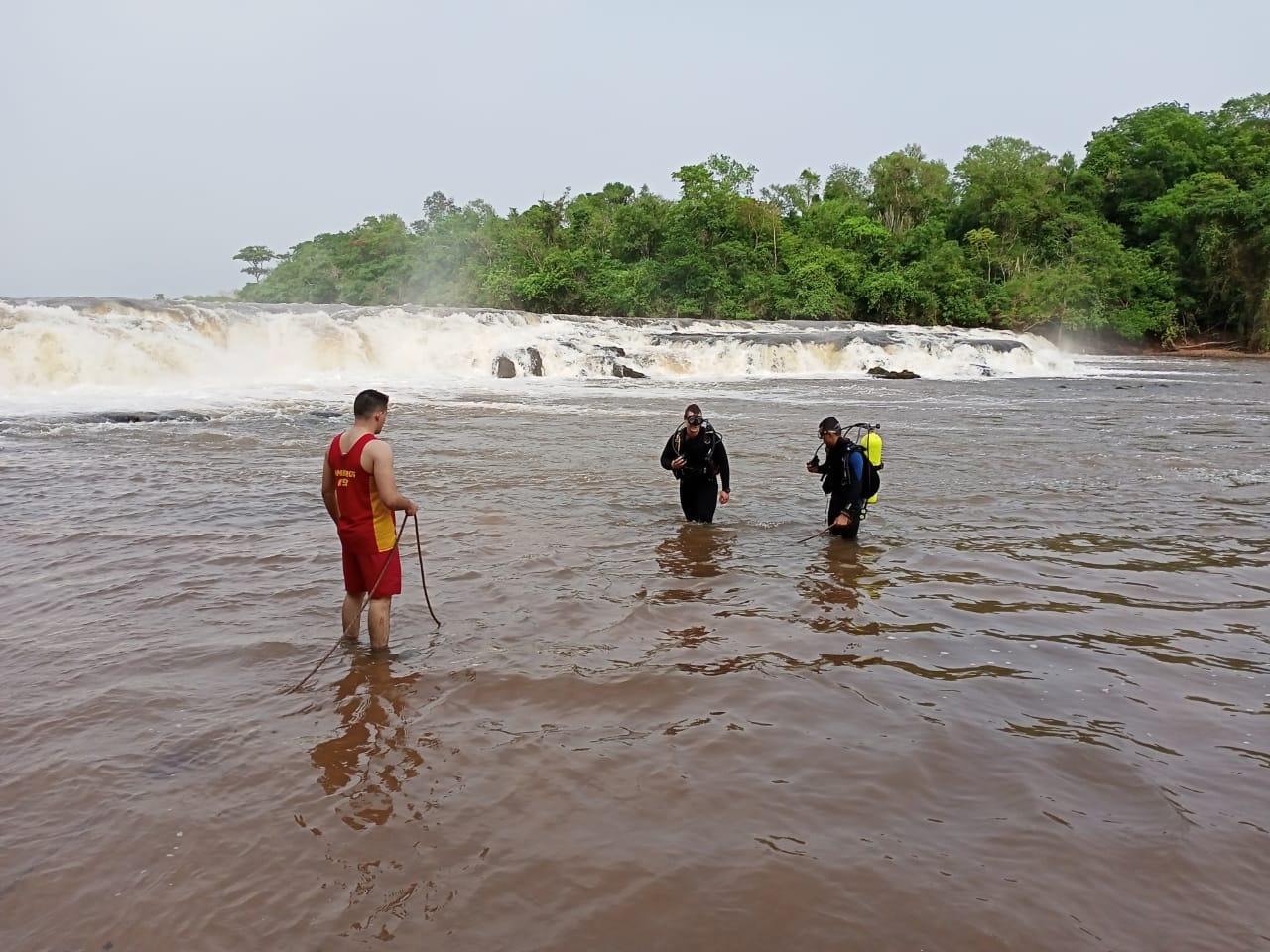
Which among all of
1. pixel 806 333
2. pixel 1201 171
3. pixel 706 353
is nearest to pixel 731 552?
pixel 706 353

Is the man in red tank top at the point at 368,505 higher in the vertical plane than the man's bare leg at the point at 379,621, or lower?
higher

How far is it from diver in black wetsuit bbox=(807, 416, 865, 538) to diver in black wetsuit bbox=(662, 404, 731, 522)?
3.04 ft

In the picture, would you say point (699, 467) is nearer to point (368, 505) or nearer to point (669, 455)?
point (669, 455)

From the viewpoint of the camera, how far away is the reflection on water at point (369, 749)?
338cm

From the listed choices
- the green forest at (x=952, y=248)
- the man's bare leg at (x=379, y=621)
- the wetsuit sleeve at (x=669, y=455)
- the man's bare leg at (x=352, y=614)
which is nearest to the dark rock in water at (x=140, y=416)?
the wetsuit sleeve at (x=669, y=455)

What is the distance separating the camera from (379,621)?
4941 mm

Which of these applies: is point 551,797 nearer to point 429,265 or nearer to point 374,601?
point 374,601

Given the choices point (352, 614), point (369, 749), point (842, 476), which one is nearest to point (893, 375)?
point (842, 476)

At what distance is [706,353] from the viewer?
31.5m

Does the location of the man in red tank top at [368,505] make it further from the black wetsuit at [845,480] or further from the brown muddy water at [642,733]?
the black wetsuit at [845,480]

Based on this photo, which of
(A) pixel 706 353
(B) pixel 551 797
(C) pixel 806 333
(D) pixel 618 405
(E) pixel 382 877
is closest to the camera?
(E) pixel 382 877

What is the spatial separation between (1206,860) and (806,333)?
3255 centimetres

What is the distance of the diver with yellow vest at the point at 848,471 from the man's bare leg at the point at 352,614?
393 cm

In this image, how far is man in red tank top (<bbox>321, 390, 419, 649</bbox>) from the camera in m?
4.75
